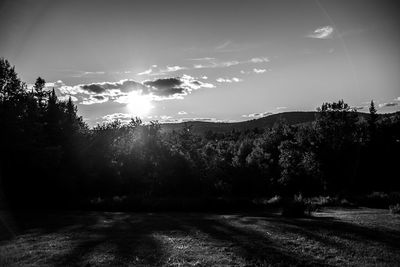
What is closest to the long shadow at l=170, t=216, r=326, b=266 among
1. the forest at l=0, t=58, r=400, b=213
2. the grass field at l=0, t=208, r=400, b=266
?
the grass field at l=0, t=208, r=400, b=266

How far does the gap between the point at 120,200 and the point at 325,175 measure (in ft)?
120

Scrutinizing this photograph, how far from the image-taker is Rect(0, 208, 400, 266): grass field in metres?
11.5

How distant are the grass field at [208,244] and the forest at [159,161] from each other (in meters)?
14.0

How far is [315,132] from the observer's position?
2281 inches

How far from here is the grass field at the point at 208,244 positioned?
11.5 m

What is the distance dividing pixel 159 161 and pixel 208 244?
34.6m

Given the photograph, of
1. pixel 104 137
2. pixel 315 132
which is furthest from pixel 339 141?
pixel 104 137

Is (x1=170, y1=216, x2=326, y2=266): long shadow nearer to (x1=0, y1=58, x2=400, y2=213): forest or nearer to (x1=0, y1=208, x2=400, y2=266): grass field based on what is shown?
(x1=0, y1=208, x2=400, y2=266): grass field

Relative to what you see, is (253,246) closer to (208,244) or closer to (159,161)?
(208,244)

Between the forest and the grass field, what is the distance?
14.0 meters

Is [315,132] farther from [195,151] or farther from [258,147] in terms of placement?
[195,151]

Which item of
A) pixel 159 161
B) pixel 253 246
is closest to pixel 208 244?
pixel 253 246

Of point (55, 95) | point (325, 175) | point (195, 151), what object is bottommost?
point (325, 175)

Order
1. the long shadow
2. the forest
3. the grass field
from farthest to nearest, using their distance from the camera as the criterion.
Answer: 1. the forest
2. the grass field
3. the long shadow
